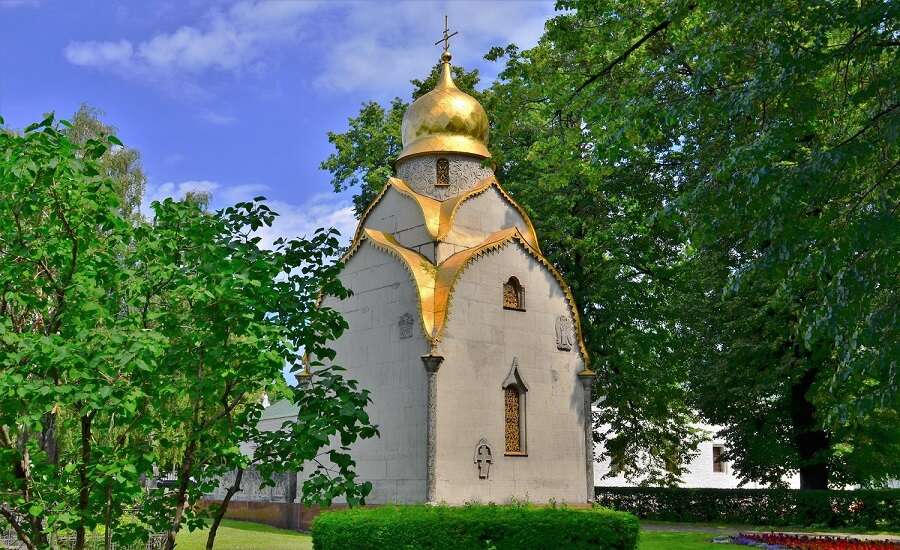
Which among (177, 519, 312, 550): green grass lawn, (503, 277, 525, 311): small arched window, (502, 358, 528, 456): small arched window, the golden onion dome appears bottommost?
(177, 519, 312, 550): green grass lawn

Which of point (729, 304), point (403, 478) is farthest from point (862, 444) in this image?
point (403, 478)

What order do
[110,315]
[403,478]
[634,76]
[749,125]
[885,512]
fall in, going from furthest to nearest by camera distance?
1. [885,512]
2. [403,478]
3. [634,76]
4. [749,125]
5. [110,315]

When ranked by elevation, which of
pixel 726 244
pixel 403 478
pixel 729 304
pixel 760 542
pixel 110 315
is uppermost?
pixel 726 244

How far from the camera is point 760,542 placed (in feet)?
60.4

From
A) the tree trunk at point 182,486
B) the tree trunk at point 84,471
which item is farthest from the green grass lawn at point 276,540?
the tree trunk at point 84,471

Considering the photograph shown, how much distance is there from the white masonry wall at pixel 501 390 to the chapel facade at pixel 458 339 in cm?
3

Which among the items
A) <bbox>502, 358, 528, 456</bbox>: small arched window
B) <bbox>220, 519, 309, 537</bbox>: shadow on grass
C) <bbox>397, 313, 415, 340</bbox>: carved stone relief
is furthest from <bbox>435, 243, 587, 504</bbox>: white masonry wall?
<bbox>220, 519, 309, 537</bbox>: shadow on grass

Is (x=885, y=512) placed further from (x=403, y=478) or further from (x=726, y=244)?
(x=403, y=478)

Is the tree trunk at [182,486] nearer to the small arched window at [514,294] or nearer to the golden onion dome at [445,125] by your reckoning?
the small arched window at [514,294]

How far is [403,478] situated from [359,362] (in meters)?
2.84

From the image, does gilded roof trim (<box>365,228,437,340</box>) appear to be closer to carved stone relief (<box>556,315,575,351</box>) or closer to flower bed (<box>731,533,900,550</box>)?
carved stone relief (<box>556,315,575,351</box>)

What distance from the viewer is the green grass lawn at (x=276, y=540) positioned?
57.8 feet

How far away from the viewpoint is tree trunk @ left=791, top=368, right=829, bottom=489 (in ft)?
80.5

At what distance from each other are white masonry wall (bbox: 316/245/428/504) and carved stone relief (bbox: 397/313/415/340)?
85 mm
